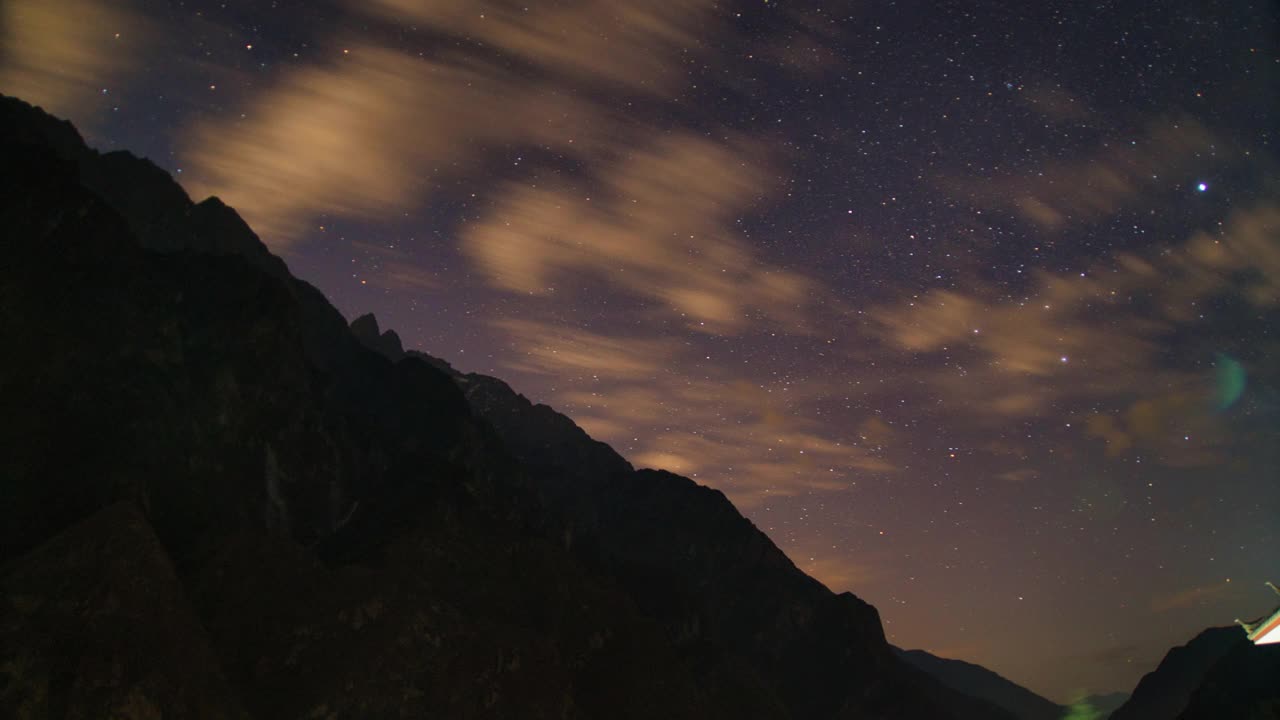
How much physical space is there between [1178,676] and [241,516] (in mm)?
236121

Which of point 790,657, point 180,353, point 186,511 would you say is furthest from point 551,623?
point 790,657

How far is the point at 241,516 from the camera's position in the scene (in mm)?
58344

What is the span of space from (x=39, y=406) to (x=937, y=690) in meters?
212

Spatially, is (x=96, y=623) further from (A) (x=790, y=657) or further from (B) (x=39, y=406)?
(A) (x=790, y=657)

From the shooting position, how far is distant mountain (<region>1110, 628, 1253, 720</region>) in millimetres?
175875

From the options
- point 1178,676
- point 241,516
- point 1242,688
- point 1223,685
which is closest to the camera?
point 241,516

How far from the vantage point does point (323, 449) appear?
74.9 metres

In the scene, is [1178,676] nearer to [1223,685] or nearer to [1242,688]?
[1223,685]

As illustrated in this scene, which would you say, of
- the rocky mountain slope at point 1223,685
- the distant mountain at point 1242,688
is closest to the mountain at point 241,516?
the distant mountain at point 1242,688

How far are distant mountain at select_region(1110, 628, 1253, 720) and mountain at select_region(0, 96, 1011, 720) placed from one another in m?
137

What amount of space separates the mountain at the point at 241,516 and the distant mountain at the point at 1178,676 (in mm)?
136901

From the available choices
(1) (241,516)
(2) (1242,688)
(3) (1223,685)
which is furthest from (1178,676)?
(1) (241,516)

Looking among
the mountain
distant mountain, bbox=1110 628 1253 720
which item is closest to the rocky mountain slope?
distant mountain, bbox=1110 628 1253 720

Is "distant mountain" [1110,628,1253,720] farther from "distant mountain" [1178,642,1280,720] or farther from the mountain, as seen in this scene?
the mountain
